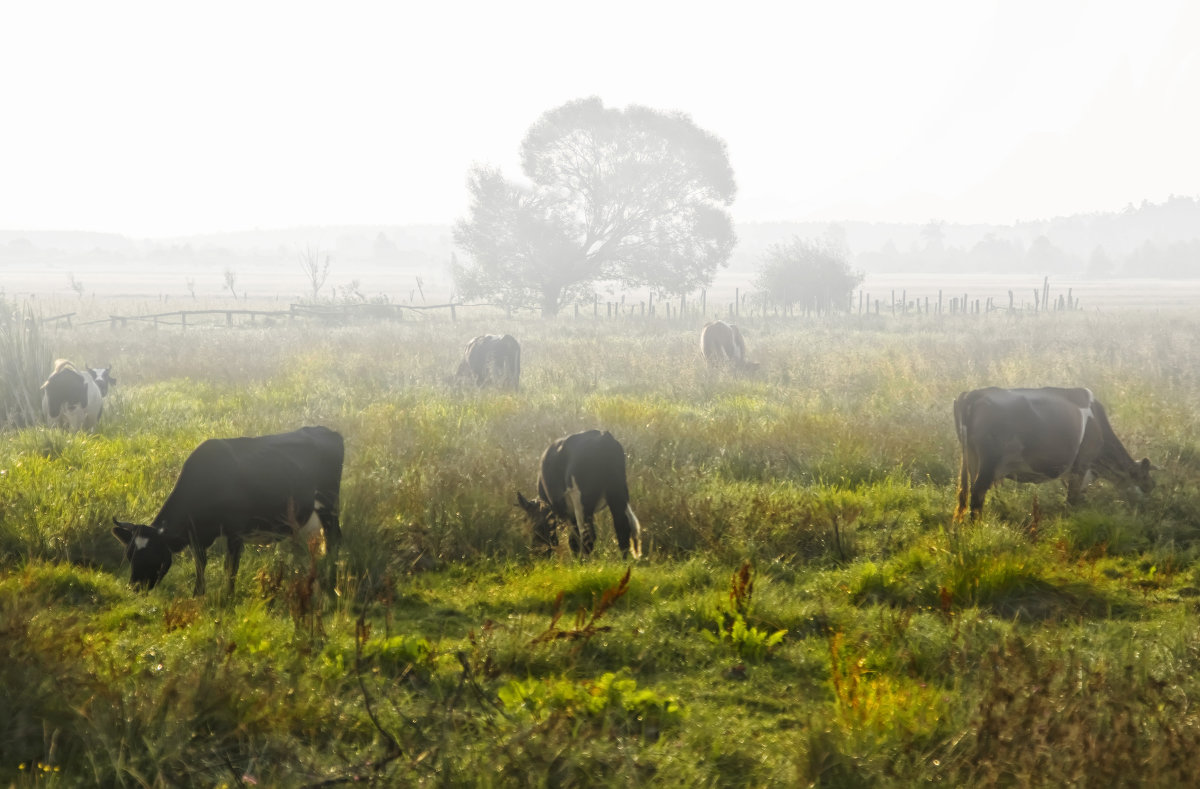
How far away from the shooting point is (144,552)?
6.32 m

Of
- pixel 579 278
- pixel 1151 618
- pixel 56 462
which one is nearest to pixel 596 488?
pixel 1151 618

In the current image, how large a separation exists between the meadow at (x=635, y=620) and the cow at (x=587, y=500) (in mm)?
203

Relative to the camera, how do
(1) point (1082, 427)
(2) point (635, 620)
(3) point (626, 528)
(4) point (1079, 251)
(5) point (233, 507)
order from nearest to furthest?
(2) point (635, 620) → (5) point (233, 507) → (3) point (626, 528) → (1) point (1082, 427) → (4) point (1079, 251)

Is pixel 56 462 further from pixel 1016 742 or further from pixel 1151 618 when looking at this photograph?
pixel 1151 618

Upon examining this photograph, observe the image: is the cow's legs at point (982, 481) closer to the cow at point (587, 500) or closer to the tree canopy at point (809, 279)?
the cow at point (587, 500)

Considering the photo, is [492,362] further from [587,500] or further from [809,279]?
[809,279]

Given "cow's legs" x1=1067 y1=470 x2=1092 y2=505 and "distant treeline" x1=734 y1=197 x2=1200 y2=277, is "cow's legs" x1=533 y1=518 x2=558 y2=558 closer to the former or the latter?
"cow's legs" x1=1067 y1=470 x2=1092 y2=505

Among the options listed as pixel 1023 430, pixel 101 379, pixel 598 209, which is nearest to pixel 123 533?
pixel 1023 430

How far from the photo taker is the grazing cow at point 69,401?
12.0 meters

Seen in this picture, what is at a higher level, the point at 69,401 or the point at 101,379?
the point at 101,379

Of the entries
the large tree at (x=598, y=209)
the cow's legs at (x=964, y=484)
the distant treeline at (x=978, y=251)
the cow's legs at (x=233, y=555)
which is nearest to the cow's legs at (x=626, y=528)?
the cow's legs at (x=964, y=484)

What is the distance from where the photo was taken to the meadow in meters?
3.81

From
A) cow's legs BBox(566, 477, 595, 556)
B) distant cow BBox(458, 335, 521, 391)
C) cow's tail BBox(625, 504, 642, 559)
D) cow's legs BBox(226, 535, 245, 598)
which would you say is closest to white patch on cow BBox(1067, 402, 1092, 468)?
cow's tail BBox(625, 504, 642, 559)

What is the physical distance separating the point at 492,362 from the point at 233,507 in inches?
411
